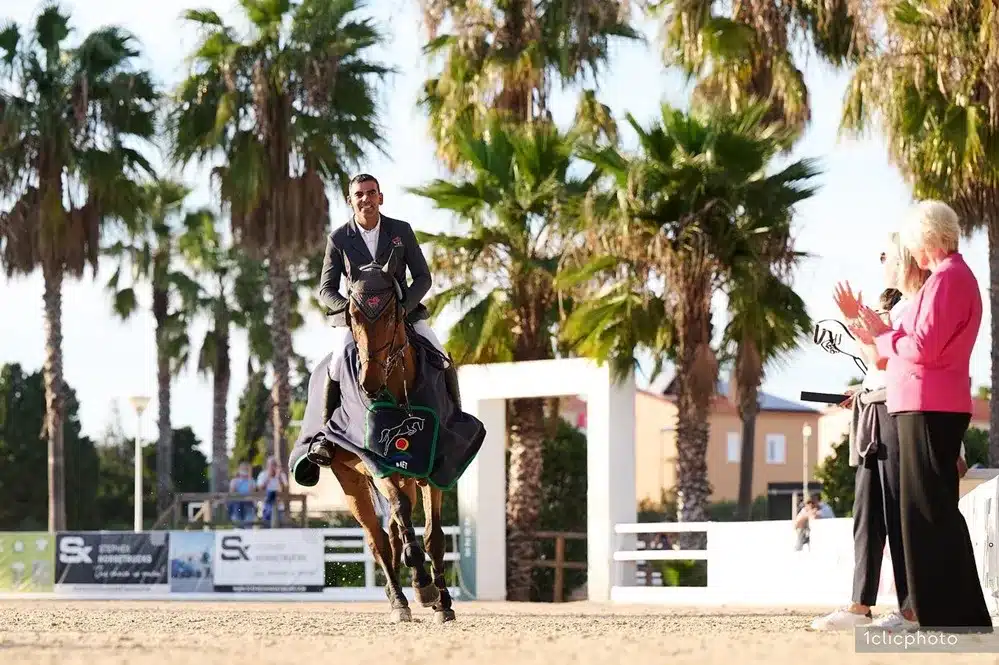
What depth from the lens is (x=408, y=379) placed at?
10.8 meters

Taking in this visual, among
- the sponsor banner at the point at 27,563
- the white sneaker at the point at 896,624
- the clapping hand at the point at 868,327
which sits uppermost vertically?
the clapping hand at the point at 868,327

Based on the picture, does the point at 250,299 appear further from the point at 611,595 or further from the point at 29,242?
the point at 611,595

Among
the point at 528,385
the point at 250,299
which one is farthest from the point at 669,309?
the point at 250,299

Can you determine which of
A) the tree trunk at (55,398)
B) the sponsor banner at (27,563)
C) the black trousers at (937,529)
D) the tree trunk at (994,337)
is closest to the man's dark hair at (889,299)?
the black trousers at (937,529)

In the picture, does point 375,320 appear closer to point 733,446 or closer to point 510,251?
point 510,251

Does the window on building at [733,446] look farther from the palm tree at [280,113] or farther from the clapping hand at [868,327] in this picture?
the clapping hand at [868,327]

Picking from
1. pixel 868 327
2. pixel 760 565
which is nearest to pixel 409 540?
pixel 868 327

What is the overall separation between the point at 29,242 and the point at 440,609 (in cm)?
2516

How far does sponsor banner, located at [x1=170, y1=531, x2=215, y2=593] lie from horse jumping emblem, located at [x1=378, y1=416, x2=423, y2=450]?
14442mm

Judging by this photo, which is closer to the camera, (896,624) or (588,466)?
(896,624)

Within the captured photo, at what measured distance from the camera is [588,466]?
68.8 feet

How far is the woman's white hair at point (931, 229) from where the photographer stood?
7.68 metres

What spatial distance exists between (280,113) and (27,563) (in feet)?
36.0

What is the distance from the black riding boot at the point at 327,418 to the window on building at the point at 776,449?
70706mm
